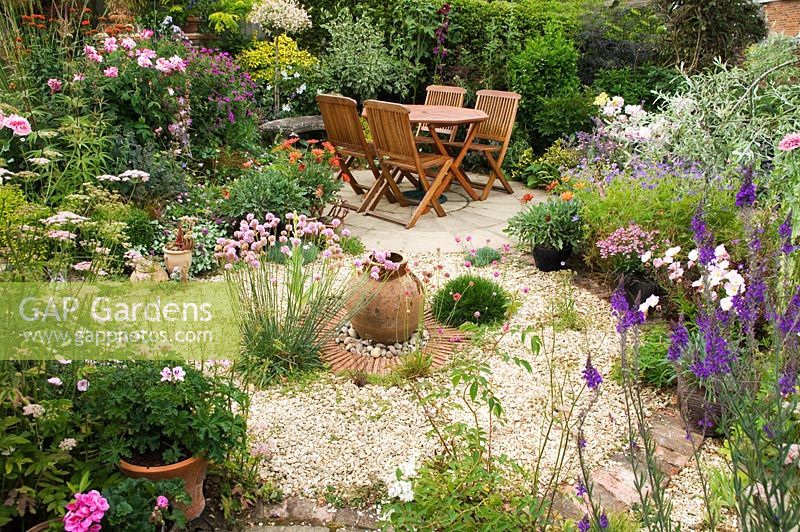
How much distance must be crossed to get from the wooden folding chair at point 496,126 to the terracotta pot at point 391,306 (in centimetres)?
354

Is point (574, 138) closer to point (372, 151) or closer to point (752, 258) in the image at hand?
point (372, 151)

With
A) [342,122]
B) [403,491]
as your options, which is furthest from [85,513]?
[342,122]

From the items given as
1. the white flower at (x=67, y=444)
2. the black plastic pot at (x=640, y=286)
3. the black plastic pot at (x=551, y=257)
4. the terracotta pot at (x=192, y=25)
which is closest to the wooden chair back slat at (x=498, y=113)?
the black plastic pot at (x=551, y=257)

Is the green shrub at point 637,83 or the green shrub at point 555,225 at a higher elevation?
the green shrub at point 637,83

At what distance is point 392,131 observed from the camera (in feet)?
20.2

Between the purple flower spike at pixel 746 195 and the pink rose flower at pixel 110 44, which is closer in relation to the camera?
the purple flower spike at pixel 746 195

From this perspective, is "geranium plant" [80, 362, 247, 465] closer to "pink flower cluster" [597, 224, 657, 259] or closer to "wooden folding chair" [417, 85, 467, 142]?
"pink flower cluster" [597, 224, 657, 259]

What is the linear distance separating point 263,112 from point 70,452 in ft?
22.6

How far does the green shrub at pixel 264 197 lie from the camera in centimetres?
525

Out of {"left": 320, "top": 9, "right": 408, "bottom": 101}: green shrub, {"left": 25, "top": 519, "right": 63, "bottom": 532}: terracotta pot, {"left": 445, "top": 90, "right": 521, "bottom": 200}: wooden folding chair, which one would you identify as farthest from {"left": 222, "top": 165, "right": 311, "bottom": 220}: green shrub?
{"left": 320, "top": 9, "right": 408, "bottom": 101}: green shrub

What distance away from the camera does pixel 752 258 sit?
1.79 metres

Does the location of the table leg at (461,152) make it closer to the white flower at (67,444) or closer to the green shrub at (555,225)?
the green shrub at (555,225)

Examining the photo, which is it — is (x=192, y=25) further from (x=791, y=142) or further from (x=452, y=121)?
(x=791, y=142)

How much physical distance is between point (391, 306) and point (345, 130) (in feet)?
10.6
